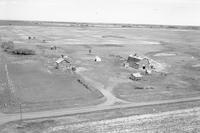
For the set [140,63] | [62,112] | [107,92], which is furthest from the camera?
[140,63]

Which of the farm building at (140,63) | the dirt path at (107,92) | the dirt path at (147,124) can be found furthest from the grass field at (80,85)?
the dirt path at (147,124)

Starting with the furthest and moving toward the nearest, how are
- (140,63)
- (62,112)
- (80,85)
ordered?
(140,63) < (80,85) < (62,112)

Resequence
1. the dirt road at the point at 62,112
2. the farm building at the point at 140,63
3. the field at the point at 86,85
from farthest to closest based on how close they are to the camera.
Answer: the farm building at the point at 140,63 → the field at the point at 86,85 → the dirt road at the point at 62,112

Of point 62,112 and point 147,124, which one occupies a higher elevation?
point 62,112

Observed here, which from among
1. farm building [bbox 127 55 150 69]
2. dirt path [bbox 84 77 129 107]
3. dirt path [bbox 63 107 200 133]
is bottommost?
dirt path [bbox 63 107 200 133]

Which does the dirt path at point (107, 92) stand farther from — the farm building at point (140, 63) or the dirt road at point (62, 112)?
the farm building at point (140, 63)

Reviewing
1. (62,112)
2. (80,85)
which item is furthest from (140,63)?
(62,112)

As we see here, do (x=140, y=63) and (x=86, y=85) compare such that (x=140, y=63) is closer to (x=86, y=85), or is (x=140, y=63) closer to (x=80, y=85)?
(x=86, y=85)

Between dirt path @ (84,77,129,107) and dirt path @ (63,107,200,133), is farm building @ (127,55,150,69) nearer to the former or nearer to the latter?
dirt path @ (84,77,129,107)

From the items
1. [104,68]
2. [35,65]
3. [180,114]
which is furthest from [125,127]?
[35,65]

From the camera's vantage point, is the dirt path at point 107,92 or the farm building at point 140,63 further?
the farm building at point 140,63

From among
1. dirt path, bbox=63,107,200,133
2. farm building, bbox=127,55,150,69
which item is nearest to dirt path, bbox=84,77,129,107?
dirt path, bbox=63,107,200,133

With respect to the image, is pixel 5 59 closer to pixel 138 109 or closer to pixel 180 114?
pixel 138 109
